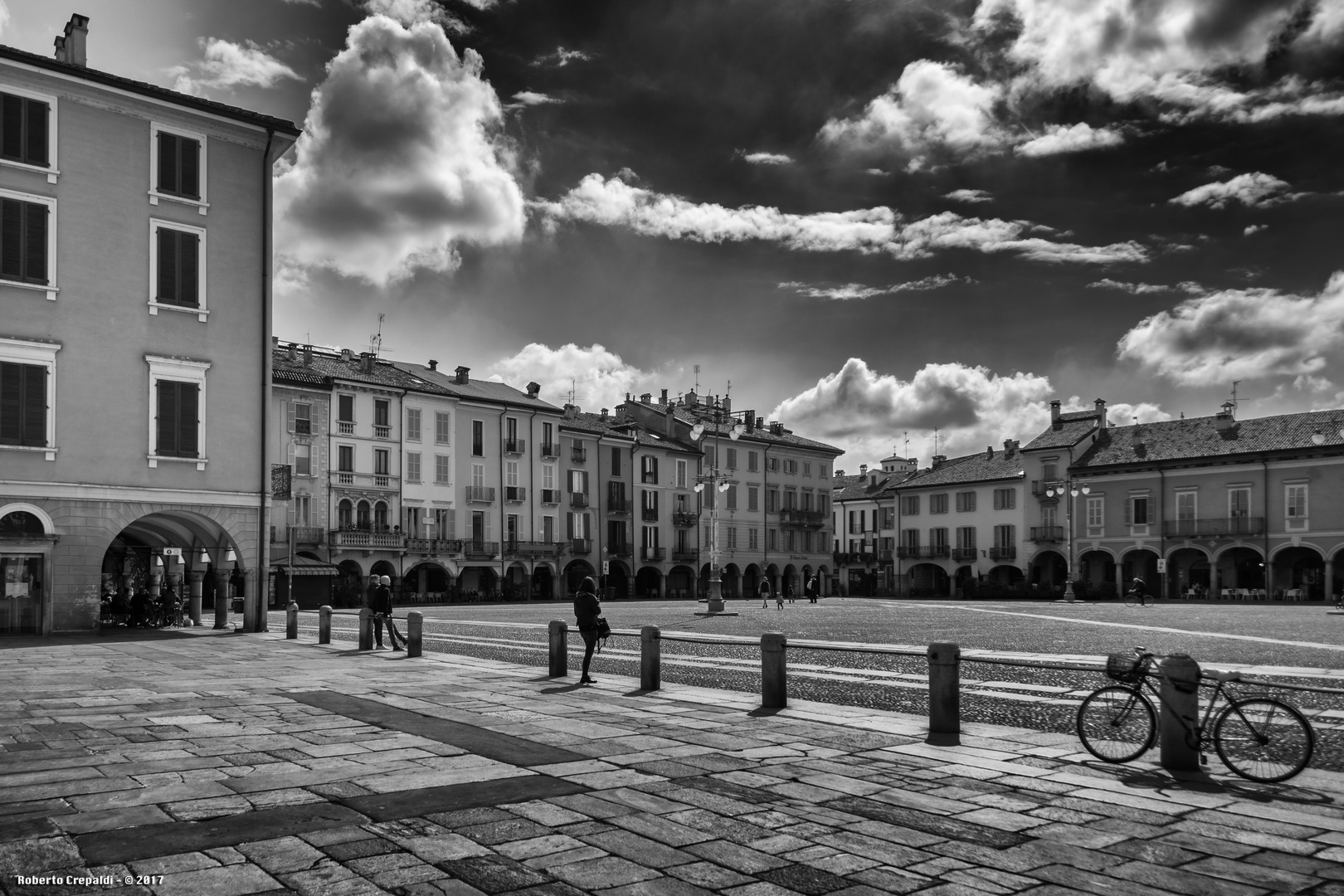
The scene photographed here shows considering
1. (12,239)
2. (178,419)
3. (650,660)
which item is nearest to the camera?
(650,660)

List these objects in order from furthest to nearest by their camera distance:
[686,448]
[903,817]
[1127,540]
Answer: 1. [686,448]
2. [1127,540]
3. [903,817]

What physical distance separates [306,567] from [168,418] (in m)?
23.7

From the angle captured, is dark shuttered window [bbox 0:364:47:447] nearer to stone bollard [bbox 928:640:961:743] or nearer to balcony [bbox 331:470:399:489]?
stone bollard [bbox 928:640:961:743]

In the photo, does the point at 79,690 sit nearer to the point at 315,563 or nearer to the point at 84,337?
the point at 84,337

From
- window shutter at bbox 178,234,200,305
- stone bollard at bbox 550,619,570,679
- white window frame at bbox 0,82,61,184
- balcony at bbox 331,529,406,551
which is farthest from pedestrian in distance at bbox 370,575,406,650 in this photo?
balcony at bbox 331,529,406,551

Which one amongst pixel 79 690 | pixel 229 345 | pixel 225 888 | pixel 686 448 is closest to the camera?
pixel 225 888

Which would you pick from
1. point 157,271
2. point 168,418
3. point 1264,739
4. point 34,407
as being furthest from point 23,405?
point 1264,739

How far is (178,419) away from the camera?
83.1 ft

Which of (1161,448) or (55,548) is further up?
(1161,448)

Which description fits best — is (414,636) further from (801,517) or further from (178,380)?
(801,517)

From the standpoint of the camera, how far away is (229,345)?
2644cm

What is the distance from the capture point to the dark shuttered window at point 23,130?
23500 mm

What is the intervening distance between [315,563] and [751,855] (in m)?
46.6

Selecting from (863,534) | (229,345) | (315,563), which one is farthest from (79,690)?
(863,534)
